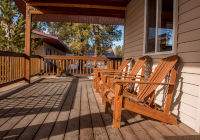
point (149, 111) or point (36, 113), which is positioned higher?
point (149, 111)

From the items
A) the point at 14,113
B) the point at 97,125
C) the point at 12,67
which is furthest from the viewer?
the point at 12,67

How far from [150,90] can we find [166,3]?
1.73 metres

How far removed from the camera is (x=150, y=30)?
3.43 meters

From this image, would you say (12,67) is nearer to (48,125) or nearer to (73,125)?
(48,125)

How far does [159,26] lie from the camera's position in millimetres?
3051

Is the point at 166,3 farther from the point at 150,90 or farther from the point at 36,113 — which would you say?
the point at 36,113

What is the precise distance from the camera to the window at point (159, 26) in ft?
8.76

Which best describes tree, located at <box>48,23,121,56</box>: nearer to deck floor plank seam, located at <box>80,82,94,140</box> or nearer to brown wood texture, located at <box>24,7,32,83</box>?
brown wood texture, located at <box>24,7,32,83</box>

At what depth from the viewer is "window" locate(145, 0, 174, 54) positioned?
2.67 meters

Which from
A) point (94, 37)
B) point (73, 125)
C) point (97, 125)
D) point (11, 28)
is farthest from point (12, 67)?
point (94, 37)

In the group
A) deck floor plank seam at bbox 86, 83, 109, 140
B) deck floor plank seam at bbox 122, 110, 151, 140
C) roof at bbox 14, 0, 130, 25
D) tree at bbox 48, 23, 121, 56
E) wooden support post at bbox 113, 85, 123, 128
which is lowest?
deck floor plank seam at bbox 122, 110, 151, 140

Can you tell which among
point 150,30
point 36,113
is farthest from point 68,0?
point 36,113

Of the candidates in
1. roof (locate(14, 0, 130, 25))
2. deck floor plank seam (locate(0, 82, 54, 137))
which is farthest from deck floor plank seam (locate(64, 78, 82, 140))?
roof (locate(14, 0, 130, 25))

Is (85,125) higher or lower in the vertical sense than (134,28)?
lower
